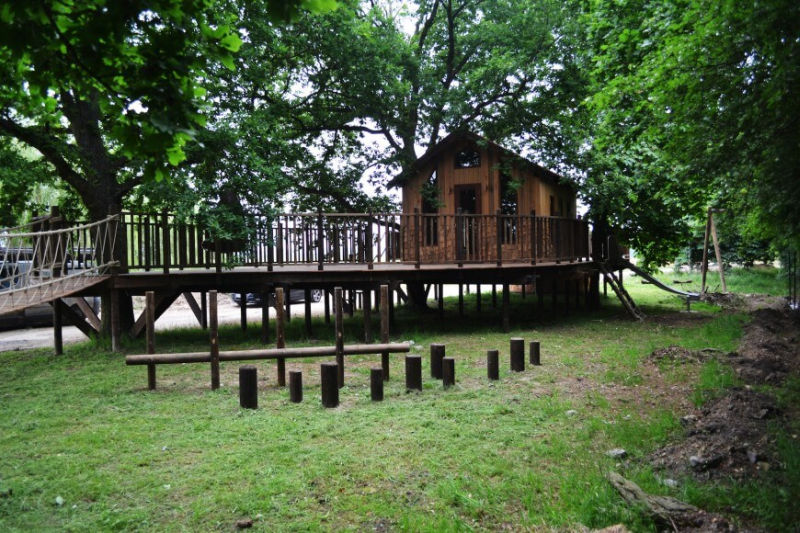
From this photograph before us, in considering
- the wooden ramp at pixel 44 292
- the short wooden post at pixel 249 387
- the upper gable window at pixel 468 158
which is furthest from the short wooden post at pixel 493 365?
the upper gable window at pixel 468 158

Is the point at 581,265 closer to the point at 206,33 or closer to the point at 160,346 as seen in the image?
the point at 160,346

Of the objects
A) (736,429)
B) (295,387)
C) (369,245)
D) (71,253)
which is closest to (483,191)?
(369,245)

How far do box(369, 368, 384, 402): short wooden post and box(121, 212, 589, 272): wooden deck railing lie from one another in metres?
5.84

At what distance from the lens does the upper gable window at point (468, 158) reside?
18359 millimetres

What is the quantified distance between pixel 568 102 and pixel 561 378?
1168 centimetres

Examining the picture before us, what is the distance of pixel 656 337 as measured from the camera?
13.3 metres

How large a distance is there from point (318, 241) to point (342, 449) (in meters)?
8.50

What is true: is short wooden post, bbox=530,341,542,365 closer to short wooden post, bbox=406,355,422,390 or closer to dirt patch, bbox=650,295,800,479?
dirt patch, bbox=650,295,800,479

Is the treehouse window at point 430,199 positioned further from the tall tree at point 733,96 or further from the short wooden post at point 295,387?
the short wooden post at point 295,387

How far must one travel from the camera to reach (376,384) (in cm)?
786

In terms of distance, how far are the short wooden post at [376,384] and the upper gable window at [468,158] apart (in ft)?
38.9

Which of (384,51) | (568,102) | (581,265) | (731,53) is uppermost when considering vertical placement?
(384,51)

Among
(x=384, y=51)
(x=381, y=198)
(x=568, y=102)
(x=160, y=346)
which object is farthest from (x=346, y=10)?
(x=160, y=346)

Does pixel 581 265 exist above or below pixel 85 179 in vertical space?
below
